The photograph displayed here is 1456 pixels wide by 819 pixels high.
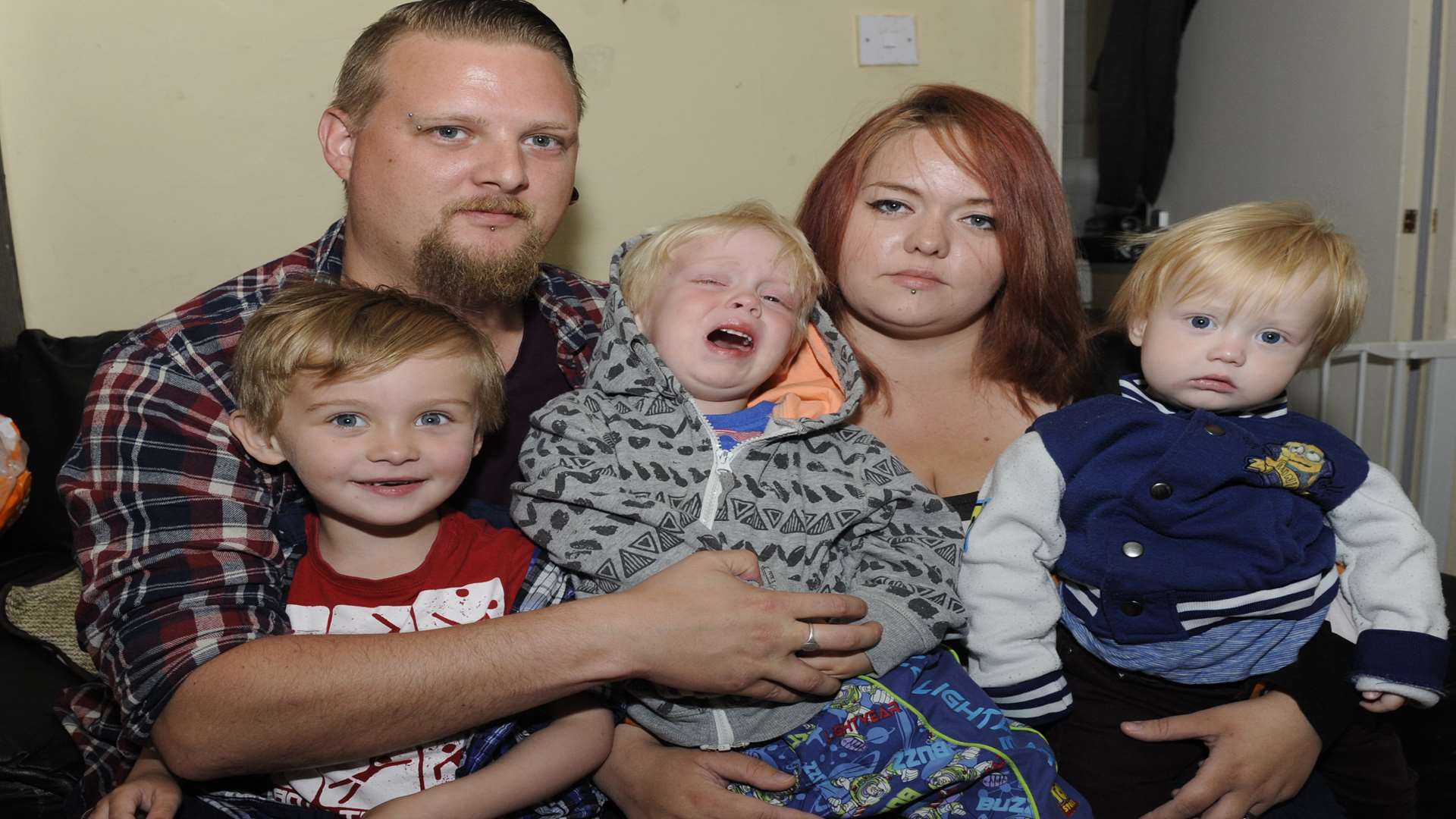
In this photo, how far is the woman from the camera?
179cm

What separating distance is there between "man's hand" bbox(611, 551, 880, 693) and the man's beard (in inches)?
25.1

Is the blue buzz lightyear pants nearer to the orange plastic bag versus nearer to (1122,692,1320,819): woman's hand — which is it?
(1122,692,1320,819): woman's hand

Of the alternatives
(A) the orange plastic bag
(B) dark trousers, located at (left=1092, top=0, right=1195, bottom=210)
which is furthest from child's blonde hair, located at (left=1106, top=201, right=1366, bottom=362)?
(B) dark trousers, located at (left=1092, top=0, right=1195, bottom=210)

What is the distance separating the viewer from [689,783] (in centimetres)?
141

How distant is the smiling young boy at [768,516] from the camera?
141 cm

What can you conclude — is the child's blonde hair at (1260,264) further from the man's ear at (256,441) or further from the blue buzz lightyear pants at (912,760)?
the man's ear at (256,441)

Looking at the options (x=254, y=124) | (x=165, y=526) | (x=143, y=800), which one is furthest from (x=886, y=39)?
(x=143, y=800)

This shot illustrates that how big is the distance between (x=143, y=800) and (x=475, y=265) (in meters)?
0.90

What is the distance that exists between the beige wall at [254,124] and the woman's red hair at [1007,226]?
3.45 ft

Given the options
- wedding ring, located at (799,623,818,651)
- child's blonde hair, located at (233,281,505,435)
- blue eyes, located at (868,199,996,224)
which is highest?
blue eyes, located at (868,199,996,224)

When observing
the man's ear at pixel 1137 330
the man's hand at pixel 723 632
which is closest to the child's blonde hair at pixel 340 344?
the man's hand at pixel 723 632

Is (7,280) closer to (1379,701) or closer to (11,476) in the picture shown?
(11,476)

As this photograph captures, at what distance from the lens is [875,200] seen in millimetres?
1827

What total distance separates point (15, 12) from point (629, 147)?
145cm
